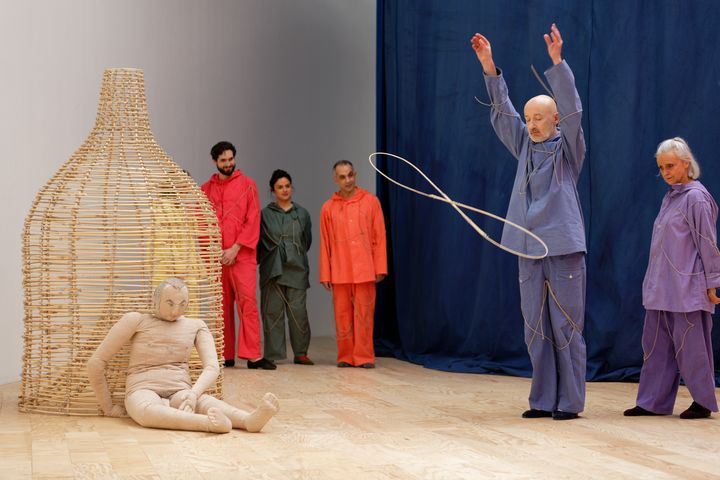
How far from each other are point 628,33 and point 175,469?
10.4 feet

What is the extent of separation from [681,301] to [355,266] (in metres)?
2.16

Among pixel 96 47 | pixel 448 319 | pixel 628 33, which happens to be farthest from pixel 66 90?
pixel 628 33

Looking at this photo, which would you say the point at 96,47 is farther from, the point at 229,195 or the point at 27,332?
the point at 27,332

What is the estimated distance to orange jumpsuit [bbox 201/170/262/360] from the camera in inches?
219

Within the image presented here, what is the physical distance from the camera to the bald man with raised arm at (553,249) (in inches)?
149

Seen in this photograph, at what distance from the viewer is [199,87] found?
6285 millimetres

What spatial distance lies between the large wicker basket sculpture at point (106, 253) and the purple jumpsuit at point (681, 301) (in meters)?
1.74

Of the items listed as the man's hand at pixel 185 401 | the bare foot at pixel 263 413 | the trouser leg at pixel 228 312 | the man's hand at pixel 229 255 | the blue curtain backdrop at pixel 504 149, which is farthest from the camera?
the trouser leg at pixel 228 312

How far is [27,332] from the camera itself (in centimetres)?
415

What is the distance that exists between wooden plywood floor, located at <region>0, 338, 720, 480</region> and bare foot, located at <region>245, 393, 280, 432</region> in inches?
1.5

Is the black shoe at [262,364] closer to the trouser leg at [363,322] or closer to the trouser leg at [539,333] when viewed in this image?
the trouser leg at [363,322]

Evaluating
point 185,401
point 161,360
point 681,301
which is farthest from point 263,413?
point 681,301

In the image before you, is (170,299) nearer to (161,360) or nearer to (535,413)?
(161,360)

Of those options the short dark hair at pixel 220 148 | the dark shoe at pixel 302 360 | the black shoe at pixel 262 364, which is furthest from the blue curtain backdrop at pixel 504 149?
the short dark hair at pixel 220 148
